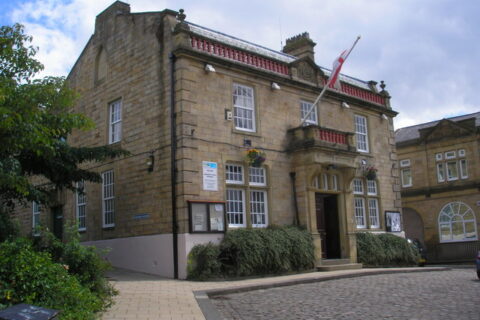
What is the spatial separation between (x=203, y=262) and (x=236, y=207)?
8.68 feet

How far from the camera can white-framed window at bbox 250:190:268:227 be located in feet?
58.1

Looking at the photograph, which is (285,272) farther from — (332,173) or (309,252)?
(332,173)

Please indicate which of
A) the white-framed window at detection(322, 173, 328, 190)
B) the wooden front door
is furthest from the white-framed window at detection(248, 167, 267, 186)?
the white-framed window at detection(322, 173, 328, 190)

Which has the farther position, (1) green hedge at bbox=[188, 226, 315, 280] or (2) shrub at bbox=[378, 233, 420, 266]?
(2) shrub at bbox=[378, 233, 420, 266]

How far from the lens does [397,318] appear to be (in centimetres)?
867

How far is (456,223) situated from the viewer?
33625 mm

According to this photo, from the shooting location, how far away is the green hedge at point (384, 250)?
66.8ft

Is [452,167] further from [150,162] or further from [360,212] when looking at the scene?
[150,162]

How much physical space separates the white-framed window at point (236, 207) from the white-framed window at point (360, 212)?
20.6 feet

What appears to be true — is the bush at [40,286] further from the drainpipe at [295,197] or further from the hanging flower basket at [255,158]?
the drainpipe at [295,197]

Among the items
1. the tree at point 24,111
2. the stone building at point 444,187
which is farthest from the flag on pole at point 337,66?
the stone building at point 444,187

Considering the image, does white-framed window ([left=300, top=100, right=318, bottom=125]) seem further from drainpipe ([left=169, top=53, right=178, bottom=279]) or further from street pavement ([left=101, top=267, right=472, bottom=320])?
street pavement ([left=101, top=267, right=472, bottom=320])

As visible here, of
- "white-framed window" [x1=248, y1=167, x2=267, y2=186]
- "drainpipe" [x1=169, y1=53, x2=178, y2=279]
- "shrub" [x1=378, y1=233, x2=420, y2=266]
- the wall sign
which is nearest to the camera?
"drainpipe" [x1=169, y1=53, x2=178, y2=279]

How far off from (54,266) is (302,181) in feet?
38.3
